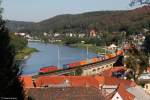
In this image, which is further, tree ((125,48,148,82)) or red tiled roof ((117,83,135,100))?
tree ((125,48,148,82))

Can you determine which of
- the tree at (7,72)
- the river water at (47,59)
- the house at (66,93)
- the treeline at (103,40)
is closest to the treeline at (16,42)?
the tree at (7,72)

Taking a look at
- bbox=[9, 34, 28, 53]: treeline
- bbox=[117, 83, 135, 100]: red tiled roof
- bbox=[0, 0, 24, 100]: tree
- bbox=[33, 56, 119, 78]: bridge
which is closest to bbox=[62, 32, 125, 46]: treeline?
bbox=[9, 34, 28, 53]: treeline

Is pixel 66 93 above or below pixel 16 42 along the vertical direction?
below

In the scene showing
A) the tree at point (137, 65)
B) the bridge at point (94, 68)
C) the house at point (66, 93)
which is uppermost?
the house at point (66, 93)

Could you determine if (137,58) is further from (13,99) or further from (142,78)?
(13,99)

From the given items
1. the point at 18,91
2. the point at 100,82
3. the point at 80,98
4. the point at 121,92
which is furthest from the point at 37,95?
the point at 100,82

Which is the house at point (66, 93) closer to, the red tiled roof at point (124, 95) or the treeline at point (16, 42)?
the treeline at point (16, 42)

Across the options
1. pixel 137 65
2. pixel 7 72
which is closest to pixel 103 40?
pixel 137 65

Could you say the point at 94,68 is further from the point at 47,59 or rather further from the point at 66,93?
the point at 66,93

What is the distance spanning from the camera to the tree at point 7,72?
32.0ft

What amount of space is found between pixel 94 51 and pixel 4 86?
354 ft

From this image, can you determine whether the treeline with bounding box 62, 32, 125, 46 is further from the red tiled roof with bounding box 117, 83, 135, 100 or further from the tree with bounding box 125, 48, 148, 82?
the red tiled roof with bounding box 117, 83, 135, 100

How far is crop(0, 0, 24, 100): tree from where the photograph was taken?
9.77 meters

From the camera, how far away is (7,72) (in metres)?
9.95
